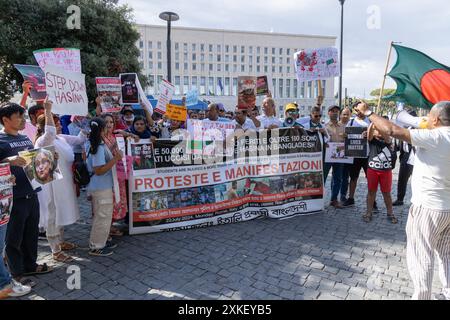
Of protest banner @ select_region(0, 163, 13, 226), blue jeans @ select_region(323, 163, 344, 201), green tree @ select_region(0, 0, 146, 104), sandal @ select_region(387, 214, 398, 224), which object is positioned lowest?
sandal @ select_region(387, 214, 398, 224)

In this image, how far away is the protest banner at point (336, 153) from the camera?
6.55m

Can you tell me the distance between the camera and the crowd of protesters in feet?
11.3

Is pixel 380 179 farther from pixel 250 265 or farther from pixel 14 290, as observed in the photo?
pixel 14 290

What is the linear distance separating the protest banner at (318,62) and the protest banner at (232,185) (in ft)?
7.32

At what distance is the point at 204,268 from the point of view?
12.9 ft

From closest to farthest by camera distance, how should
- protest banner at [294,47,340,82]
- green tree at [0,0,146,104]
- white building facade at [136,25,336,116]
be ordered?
protest banner at [294,47,340,82], green tree at [0,0,146,104], white building facade at [136,25,336,116]

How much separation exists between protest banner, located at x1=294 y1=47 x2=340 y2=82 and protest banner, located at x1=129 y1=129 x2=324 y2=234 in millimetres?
2230

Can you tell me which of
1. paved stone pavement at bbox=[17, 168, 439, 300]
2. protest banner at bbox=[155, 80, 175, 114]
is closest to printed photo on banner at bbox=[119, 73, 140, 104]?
protest banner at bbox=[155, 80, 175, 114]

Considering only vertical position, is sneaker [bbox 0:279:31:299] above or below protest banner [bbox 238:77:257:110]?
below

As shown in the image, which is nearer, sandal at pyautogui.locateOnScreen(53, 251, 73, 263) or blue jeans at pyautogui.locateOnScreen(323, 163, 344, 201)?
sandal at pyautogui.locateOnScreen(53, 251, 73, 263)

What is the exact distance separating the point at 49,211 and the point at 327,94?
97.2 meters

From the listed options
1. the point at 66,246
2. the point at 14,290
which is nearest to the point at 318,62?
the point at 66,246

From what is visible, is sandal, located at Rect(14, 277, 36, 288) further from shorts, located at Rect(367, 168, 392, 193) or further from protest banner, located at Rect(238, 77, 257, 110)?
shorts, located at Rect(367, 168, 392, 193)

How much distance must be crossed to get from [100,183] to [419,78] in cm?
436
